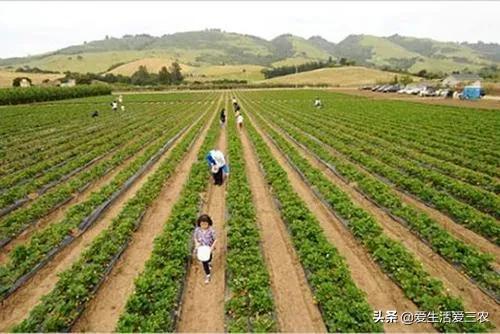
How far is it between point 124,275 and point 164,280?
4.50 ft

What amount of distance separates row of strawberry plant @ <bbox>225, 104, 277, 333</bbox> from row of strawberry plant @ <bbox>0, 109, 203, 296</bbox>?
4353mm

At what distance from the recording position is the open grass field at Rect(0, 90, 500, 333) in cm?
675

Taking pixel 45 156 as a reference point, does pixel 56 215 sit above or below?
below

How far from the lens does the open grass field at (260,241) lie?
675 centimetres

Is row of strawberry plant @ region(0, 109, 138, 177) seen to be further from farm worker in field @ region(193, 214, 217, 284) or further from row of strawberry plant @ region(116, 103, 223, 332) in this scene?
farm worker in field @ region(193, 214, 217, 284)

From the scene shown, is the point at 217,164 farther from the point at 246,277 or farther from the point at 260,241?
the point at 246,277

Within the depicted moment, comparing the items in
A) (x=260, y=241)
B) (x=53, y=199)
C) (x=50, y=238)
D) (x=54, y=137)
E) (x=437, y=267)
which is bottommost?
(x=437, y=267)

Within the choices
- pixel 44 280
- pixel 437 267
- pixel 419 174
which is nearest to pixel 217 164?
pixel 44 280

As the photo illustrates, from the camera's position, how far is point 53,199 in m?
12.9

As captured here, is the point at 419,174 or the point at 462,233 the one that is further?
the point at 419,174

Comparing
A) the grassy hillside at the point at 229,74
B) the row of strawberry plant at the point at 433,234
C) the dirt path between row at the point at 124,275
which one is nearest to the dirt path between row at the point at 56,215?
the dirt path between row at the point at 124,275

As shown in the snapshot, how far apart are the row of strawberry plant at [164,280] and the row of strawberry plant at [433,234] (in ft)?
19.5

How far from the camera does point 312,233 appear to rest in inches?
377

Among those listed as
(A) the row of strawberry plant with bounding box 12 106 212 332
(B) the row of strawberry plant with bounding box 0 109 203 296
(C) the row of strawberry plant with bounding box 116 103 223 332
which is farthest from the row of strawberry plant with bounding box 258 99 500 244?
(B) the row of strawberry plant with bounding box 0 109 203 296
